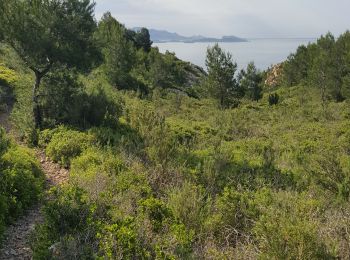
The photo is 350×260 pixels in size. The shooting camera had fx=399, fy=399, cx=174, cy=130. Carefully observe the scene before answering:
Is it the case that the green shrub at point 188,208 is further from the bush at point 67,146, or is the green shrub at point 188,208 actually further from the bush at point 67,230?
the bush at point 67,146

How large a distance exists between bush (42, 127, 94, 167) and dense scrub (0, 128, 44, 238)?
167 centimetres

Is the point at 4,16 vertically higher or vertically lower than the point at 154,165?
higher

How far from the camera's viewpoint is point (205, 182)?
9.11m

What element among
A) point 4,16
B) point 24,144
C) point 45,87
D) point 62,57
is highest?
point 4,16

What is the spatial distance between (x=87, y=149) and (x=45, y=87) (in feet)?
14.8

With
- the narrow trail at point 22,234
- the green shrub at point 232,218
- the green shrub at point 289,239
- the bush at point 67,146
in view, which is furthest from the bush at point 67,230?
the bush at point 67,146

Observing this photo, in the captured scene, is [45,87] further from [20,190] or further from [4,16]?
[20,190]

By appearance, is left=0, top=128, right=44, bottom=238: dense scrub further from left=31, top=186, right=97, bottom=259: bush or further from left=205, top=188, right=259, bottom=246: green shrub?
left=205, top=188, right=259, bottom=246: green shrub

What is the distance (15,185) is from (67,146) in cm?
359

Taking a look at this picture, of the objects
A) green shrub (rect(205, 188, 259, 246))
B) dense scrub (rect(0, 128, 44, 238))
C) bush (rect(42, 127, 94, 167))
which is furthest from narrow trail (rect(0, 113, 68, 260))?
green shrub (rect(205, 188, 259, 246))

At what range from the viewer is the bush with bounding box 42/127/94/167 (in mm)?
11009

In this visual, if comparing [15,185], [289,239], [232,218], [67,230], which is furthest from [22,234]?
[289,239]

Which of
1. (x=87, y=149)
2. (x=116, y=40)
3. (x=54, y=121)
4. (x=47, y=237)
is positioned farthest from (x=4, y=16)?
(x=116, y=40)

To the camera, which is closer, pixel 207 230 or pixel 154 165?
pixel 207 230
